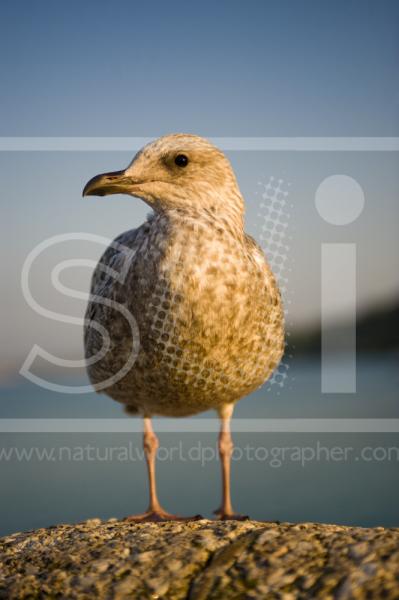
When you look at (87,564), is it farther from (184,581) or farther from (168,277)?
(168,277)

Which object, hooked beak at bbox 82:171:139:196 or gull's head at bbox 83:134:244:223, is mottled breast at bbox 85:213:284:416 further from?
hooked beak at bbox 82:171:139:196

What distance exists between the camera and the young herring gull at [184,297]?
6.04 metres

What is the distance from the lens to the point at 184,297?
5.97 m

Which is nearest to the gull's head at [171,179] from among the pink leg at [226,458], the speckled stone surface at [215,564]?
the pink leg at [226,458]

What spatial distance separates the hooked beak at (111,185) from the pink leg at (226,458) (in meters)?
2.19

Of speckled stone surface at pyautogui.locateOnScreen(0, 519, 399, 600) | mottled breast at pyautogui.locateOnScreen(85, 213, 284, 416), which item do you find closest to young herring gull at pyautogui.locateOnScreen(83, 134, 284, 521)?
mottled breast at pyautogui.locateOnScreen(85, 213, 284, 416)

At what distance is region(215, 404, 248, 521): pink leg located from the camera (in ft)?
22.9

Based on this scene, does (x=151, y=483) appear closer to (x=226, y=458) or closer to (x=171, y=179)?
(x=226, y=458)

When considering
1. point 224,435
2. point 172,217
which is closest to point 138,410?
point 224,435

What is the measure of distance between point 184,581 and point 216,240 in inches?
103

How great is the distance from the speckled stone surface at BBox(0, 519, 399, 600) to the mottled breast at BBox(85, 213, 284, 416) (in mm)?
1208

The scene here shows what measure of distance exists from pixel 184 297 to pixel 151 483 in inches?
89.6

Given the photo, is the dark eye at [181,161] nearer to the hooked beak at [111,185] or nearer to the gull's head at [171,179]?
the gull's head at [171,179]

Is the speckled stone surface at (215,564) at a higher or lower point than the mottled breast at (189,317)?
lower
